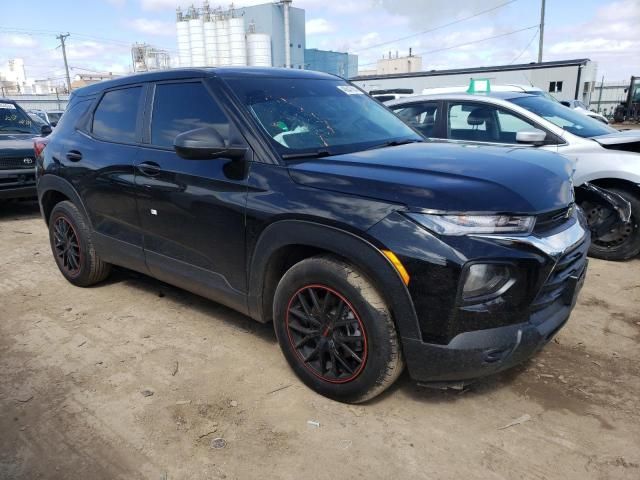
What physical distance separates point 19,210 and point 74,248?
5.50 metres

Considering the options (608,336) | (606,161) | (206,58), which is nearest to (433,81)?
(206,58)

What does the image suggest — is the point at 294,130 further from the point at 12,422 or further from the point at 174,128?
the point at 12,422

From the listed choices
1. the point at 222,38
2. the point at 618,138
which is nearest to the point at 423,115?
the point at 618,138

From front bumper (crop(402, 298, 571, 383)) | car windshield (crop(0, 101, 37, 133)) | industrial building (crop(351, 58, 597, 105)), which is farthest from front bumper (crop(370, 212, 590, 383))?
industrial building (crop(351, 58, 597, 105))

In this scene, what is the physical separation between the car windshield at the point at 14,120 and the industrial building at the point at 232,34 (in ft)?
125

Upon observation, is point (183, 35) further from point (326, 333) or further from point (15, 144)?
point (326, 333)

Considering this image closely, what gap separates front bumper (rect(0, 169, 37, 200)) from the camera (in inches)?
309

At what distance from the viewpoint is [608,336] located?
144 inches

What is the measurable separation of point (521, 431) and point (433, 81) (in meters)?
32.7

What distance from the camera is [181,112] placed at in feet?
11.5

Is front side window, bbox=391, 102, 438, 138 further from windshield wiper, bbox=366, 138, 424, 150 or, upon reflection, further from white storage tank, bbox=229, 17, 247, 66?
white storage tank, bbox=229, 17, 247, 66

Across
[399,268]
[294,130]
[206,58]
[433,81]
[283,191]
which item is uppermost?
[206,58]

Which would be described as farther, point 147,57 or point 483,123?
point 147,57

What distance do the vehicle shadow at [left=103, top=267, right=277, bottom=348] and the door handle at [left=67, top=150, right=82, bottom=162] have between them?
126cm
